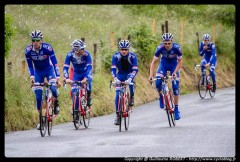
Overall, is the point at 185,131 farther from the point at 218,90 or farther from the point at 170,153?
the point at 218,90

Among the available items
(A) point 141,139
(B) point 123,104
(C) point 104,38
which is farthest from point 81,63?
(C) point 104,38

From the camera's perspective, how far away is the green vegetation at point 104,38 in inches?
778

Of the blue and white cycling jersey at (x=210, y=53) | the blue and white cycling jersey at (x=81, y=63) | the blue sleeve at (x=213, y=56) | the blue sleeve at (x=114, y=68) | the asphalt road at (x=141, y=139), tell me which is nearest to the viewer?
the asphalt road at (x=141, y=139)

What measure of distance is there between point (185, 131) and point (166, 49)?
2.56 metres

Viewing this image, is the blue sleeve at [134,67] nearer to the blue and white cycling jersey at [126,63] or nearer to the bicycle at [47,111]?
the blue and white cycling jersey at [126,63]

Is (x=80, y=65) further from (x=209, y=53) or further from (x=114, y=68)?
(x=209, y=53)

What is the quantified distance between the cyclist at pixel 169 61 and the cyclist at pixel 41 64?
2757 millimetres

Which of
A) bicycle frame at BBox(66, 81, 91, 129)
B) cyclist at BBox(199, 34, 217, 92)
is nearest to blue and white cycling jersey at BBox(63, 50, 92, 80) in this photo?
bicycle frame at BBox(66, 81, 91, 129)

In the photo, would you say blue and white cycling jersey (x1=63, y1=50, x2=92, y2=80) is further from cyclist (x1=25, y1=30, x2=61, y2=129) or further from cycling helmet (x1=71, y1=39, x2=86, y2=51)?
cyclist (x1=25, y1=30, x2=61, y2=129)

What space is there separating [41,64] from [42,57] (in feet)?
0.95

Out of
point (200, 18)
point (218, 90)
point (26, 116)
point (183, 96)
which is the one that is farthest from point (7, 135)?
point (200, 18)

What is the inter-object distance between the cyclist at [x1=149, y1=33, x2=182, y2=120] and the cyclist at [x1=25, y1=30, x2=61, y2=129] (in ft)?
9.05

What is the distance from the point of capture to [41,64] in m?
17.1

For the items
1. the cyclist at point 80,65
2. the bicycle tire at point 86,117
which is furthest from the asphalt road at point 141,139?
the cyclist at point 80,65
